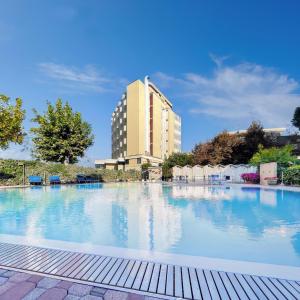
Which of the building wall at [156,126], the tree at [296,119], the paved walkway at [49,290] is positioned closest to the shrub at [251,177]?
the tree at [296,119]

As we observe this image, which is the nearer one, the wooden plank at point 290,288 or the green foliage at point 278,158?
the wooden plank at point 290,288

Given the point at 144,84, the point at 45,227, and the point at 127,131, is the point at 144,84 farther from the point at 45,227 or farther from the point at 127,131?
the point at 45,227

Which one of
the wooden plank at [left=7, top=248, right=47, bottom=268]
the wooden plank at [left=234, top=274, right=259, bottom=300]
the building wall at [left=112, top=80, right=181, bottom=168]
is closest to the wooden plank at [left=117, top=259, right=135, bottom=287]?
the wooden plank at [left=234, top=274, right=259, bottom=300]

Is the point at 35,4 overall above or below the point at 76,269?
above

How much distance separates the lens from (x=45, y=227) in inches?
234

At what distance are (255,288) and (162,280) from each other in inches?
35.0

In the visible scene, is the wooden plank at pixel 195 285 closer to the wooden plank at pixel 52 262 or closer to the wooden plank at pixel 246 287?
the wooden plank at pixel 246 287

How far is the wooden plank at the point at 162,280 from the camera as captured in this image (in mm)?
2295

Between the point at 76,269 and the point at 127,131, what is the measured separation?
38.6 metres

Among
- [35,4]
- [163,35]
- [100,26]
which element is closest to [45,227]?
[35,4]

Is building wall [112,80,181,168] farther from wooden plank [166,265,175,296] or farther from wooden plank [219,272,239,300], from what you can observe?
wooden plank [219,272,239,300]

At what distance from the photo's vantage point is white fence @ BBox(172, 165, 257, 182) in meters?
23.1

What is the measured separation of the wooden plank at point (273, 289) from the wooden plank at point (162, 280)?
0.99m

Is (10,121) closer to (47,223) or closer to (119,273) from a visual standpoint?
(47,223)
